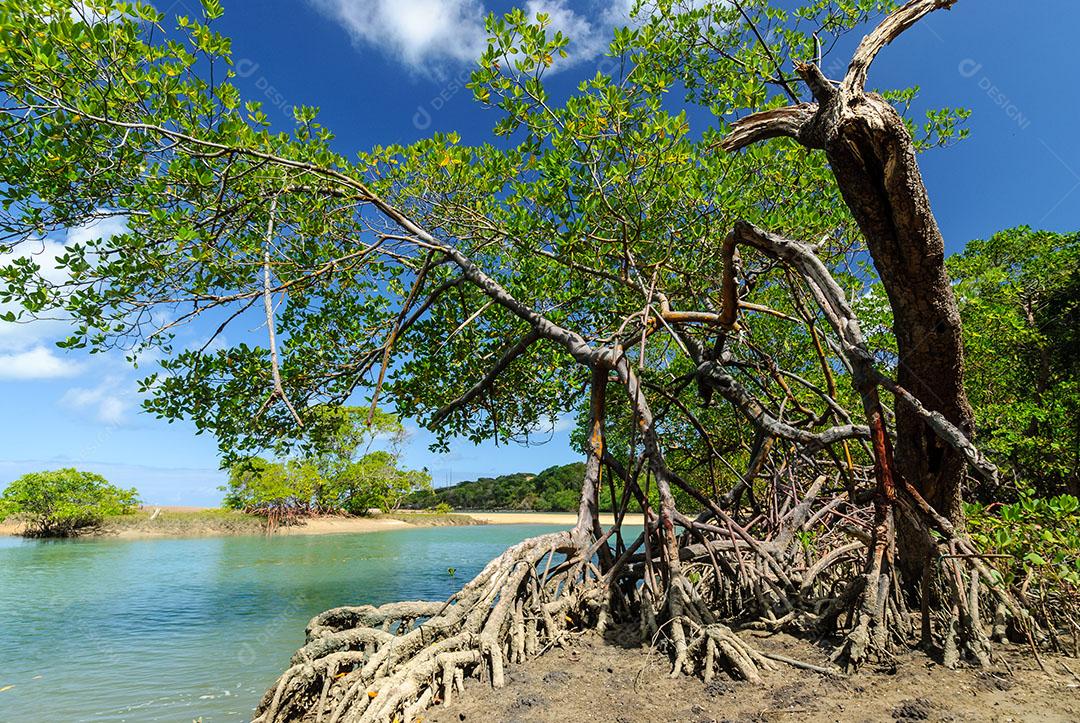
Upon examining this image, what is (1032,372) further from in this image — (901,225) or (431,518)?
(431,518)

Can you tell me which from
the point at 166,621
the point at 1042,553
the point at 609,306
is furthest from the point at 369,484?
the point at 1042,553

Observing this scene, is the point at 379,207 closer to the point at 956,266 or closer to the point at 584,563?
the point at 584,563

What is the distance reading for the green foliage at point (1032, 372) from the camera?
7867 millimetres

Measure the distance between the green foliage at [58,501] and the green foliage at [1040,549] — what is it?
41081 millimetres

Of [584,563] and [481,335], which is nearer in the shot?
[584,563]

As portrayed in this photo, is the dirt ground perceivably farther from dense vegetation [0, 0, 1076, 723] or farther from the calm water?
the calm water

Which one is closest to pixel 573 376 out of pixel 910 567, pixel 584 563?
pixel 584 563

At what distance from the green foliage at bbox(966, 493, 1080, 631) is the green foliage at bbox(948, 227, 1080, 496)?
3561 mm

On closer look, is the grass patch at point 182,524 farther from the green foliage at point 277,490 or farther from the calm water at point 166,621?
the calm water at point 166,621

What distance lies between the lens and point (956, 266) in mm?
16234

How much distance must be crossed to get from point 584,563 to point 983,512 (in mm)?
3277

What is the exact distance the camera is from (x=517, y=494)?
8119cm

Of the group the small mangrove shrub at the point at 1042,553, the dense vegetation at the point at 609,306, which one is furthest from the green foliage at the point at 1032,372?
the small mangrove shrub at the point at 1042,553

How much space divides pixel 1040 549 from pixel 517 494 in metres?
79.8
